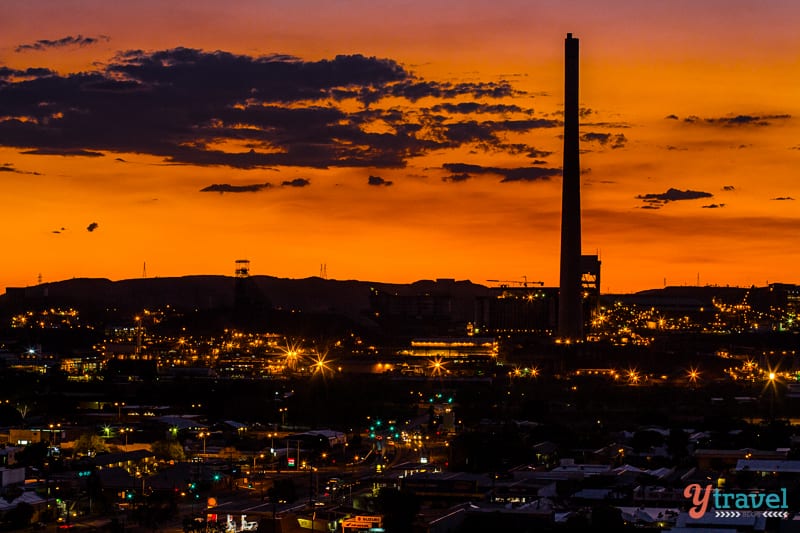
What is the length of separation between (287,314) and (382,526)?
83.2 m

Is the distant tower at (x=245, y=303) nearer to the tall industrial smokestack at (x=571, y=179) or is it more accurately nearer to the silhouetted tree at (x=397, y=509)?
the tall industrial smokestack at (x=571, y=179)

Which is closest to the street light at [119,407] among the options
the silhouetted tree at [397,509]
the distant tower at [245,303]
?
the silhouetted tree at [397,509]

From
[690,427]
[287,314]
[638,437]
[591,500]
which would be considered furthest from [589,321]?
[591,500]

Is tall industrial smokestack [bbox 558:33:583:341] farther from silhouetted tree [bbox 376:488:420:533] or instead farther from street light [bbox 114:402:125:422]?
silhouetted tree [bbox 376:488:420:533]

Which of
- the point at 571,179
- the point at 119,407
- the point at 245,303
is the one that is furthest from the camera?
the point at 245,303

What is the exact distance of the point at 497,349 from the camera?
80750 mm

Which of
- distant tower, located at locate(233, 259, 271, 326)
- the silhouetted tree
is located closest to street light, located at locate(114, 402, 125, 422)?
the silhouetted tree

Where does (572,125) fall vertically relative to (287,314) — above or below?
above

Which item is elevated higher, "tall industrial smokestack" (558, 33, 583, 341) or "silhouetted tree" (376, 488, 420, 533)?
"tall industrial smokestack" (558, 33, 583, 341)

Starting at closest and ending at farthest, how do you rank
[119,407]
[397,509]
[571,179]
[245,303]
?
[397,509]
[119,407]
[571,179]
[245,303]

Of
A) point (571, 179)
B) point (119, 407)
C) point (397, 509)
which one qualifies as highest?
point (571, 179)

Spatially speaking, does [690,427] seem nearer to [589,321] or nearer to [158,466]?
[158,466]

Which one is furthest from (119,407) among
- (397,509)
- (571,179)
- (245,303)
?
(245,303)

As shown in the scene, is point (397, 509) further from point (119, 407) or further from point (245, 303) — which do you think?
point (245, 303)
